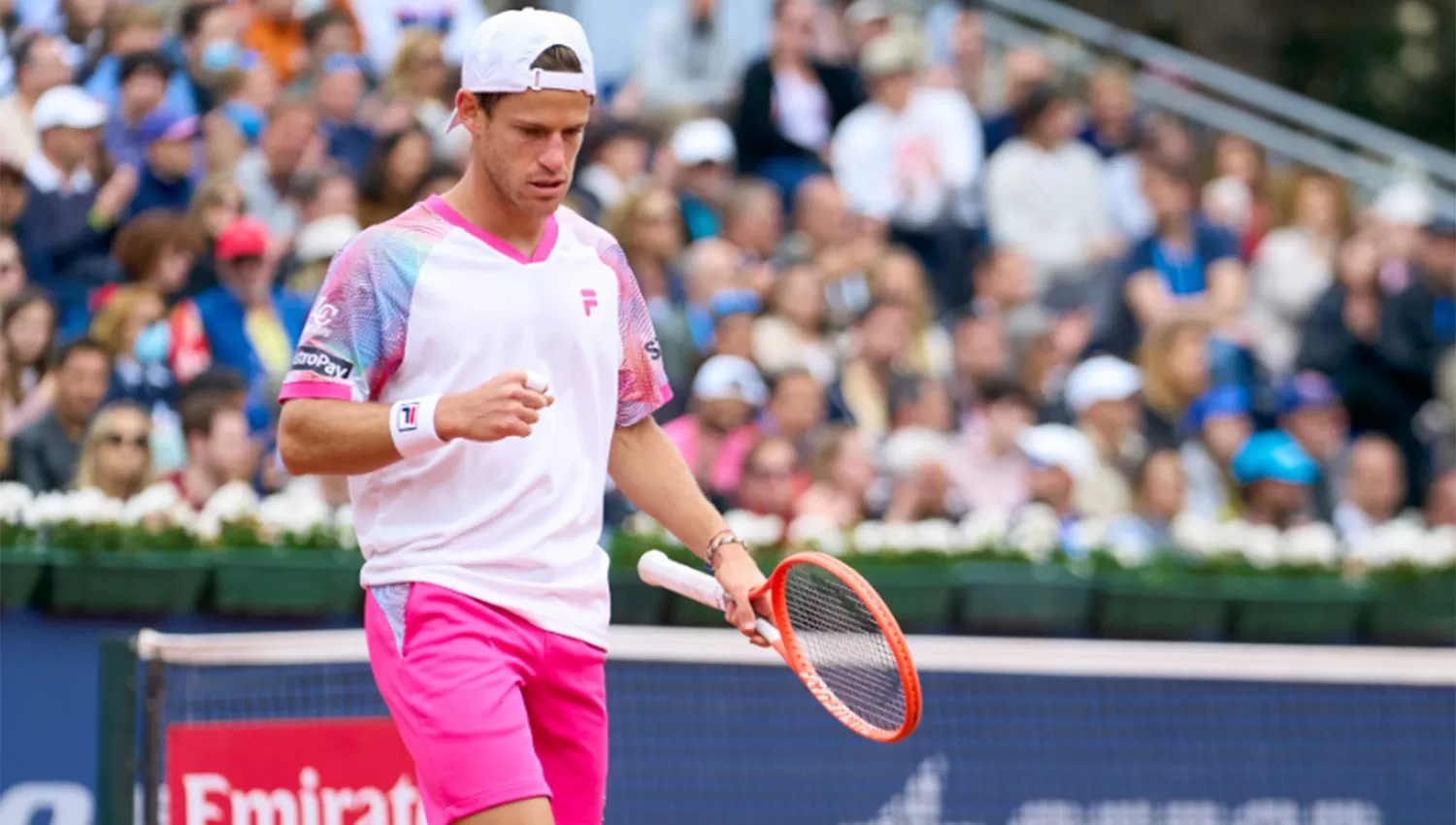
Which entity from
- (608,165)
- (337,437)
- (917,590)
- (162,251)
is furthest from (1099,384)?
(337,437)

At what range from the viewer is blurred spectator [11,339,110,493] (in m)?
9.01

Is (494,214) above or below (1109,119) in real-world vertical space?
below

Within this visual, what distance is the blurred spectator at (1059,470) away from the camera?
34.9 feet

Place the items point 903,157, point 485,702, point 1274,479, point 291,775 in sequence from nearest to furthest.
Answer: point 485,702
point 291,775
point 1274,479
point 903,157

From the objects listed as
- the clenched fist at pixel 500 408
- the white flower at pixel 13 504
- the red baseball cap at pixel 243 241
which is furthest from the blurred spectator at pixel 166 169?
the clenched fist at pixel 500 408

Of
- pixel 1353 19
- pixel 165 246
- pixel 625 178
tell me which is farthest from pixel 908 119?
pixel 1353 19

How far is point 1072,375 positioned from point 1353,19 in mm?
13495

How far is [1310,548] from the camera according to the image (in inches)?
392

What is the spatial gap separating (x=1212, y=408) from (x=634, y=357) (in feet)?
24.4

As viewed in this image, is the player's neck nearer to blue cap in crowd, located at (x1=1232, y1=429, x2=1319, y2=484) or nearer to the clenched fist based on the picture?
the clenched fist

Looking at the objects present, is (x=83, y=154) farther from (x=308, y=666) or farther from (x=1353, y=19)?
(x=1353, y=19)

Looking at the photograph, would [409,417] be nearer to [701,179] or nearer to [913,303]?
[913,303]

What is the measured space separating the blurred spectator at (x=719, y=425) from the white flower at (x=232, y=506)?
2198 millimetres

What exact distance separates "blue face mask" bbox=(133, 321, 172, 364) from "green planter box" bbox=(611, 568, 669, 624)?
7.89 feet
